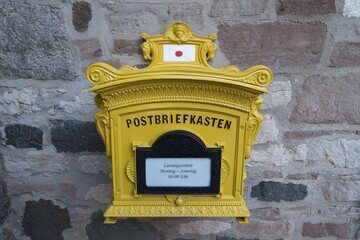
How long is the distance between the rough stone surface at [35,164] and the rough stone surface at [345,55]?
1.15 metres

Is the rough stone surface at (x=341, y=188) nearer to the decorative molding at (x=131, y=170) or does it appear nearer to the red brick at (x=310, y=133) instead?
the red brick at (x=310, y=133)

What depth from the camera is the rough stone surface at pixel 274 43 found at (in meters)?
1.21

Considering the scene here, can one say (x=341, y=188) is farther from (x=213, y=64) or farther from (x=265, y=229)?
(x=213, y=64)

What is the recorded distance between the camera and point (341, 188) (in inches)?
54.5

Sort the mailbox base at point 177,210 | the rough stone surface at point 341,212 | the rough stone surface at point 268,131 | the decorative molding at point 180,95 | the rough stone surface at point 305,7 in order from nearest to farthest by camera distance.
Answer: the decorative molding at point 180,95
the mailbox base at point 177,210
the rough stone surface at point 305,7
the rough stone surface at point 268,131
the rough stone surface at point 341,212

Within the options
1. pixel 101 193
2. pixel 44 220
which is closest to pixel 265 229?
pixel 101 193

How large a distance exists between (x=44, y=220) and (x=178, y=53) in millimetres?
949

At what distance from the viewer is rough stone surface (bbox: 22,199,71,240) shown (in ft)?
4.67

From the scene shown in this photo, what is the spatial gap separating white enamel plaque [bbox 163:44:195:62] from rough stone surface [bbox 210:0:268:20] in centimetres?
16

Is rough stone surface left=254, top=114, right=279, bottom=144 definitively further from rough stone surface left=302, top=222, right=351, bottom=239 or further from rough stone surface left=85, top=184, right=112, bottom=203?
rough stone surface left=85, top=184, right=112, bottom=203

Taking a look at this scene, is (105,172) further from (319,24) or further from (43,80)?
(319,24)

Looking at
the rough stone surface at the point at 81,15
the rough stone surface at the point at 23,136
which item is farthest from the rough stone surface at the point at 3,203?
the rough stone surface at the point at 81,15

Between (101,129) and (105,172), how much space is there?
41 cm

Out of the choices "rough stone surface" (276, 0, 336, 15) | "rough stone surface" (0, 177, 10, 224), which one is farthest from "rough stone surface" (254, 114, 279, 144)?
"rough stone surface" (0, 177, 10, 224)
